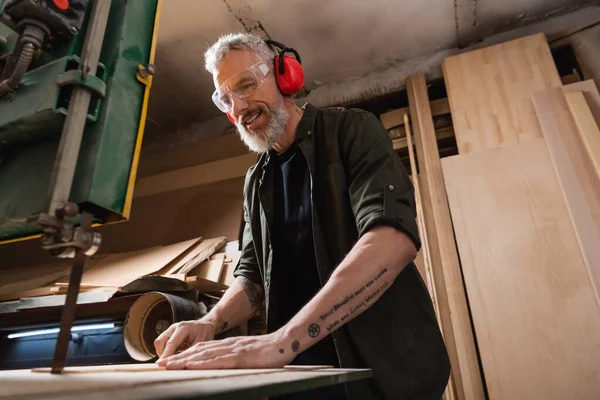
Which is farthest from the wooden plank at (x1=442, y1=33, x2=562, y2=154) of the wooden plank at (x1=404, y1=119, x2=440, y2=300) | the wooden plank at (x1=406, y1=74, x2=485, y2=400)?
the wooden plank at (x1=404, y1=119, x2=440, y2=300)

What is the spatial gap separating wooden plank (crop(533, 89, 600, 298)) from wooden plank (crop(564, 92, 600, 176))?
81 mm

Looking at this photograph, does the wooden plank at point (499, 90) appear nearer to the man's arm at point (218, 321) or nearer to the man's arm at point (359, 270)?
the man's arm at point (359, 270)

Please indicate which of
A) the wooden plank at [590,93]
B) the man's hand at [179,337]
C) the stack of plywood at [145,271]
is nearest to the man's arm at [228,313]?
the man's hand at [179,337]

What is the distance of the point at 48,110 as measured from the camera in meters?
0.72

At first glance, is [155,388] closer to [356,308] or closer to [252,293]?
[356,308]

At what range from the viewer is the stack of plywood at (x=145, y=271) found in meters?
2.41

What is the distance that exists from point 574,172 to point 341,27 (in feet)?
6.38

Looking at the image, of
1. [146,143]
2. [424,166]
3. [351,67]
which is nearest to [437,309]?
[424,166]

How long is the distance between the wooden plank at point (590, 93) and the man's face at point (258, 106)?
6.58 ft

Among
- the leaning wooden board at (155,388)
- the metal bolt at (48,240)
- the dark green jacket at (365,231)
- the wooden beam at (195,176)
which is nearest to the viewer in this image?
the leaning wooden board at (155,388)

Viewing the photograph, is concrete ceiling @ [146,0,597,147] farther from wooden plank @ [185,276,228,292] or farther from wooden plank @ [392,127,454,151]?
wooden plank @ [185,276,228,292]

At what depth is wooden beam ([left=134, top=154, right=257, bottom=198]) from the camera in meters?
3.39

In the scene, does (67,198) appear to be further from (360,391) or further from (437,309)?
(437,309)

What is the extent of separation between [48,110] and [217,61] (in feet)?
3.20
